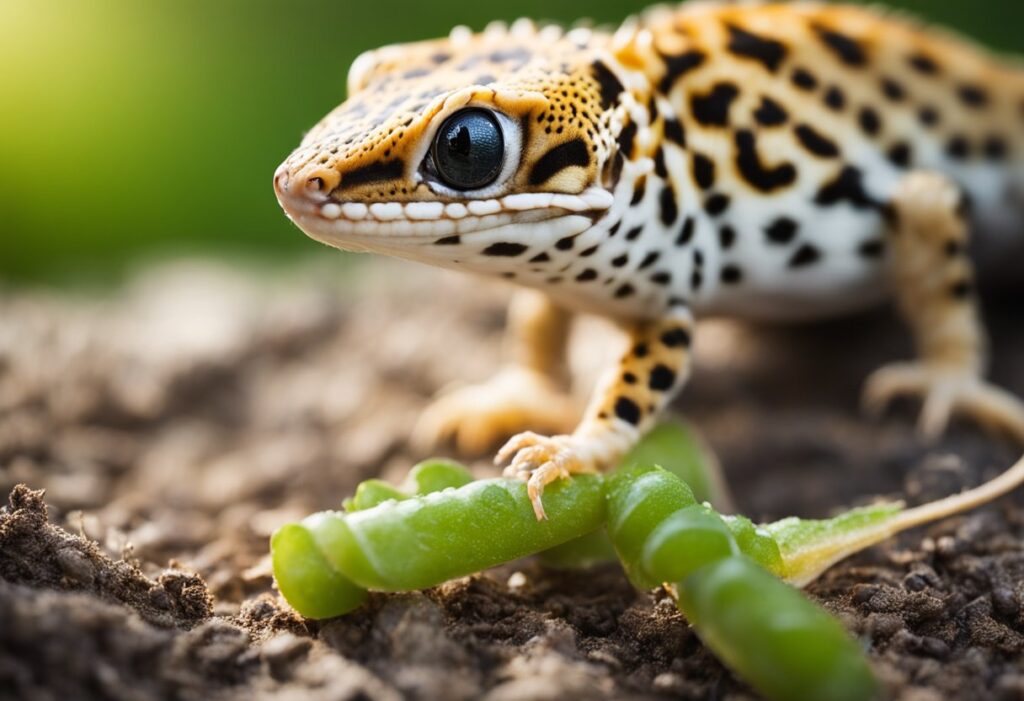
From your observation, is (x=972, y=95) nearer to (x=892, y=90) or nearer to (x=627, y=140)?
(x=892, y=90)

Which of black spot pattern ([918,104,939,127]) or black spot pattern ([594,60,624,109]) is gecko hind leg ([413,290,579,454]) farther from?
black spot pattern ([918,104,939,127])

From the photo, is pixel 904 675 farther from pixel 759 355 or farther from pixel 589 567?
pixel 759 355

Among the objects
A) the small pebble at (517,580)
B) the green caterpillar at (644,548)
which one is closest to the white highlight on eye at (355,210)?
the green caterpillar at (644,548)

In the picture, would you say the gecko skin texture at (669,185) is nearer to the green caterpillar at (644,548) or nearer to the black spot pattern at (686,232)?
the black spot pattern at (686,232)

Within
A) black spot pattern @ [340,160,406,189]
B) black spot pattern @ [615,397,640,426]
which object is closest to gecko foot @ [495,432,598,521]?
black spot pattern @ [615,397,640,426]

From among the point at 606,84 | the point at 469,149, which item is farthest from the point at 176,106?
the point at 469,149

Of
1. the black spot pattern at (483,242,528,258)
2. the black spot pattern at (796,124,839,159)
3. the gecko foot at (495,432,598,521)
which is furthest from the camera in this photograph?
the black spot pattern at (796,124,839,159)
